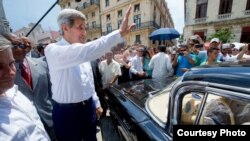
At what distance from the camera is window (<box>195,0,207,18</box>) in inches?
824

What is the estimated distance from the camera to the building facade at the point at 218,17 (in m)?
18.1

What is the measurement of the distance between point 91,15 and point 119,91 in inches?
1536

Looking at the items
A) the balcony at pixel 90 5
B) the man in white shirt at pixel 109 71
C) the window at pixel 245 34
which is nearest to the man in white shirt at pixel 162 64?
the man in white shirt at pixel 109 71

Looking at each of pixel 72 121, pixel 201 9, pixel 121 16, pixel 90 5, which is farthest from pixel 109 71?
pixel 90 5

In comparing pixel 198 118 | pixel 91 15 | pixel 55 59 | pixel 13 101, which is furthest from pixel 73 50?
pixel 91 15

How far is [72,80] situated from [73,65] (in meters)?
0.39

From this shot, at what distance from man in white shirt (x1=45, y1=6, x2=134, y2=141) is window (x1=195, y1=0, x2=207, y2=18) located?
22.6m

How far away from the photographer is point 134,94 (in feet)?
7.70

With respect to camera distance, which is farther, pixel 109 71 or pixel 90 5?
pixel 90 5

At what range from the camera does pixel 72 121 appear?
1.92 metres

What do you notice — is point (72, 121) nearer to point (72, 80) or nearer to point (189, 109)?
point (72, 80)

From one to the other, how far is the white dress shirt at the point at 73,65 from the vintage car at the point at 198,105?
58 cm

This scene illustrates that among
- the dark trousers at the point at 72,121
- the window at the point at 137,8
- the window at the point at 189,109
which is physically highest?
the window at the point at 137,8

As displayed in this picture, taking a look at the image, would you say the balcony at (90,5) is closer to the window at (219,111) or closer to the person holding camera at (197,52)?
the person holding camera at (197,52)
